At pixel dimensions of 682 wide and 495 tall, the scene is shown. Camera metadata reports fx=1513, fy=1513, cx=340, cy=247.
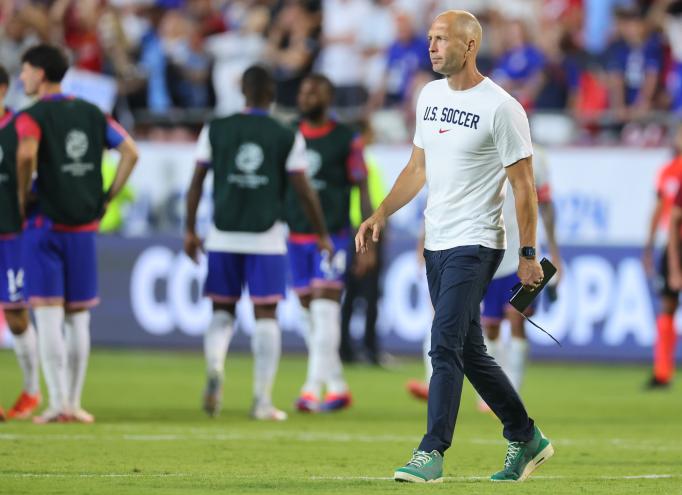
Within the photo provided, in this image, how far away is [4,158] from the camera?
11094mm

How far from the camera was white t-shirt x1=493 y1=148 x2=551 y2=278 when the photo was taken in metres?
9.84

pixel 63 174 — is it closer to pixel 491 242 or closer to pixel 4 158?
pixel 4 158

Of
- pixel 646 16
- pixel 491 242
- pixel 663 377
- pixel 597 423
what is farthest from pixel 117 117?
pixel 491 242

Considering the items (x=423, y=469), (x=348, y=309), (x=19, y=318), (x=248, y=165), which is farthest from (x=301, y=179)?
(x=348, y=309)

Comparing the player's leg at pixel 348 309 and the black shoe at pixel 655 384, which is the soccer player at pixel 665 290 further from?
the player's leg at pixel 348 309

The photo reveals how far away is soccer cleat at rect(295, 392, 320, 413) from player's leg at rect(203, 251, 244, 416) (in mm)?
1169

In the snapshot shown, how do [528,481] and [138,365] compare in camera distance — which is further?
[138,365]

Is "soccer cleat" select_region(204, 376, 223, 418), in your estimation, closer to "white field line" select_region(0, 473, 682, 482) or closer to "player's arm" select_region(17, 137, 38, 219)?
"player's arm" select_region(17, 137, 38, 219)

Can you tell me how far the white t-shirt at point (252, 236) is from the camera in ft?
37.6

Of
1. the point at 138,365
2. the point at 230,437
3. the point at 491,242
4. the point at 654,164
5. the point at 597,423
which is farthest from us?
the point at 654,164

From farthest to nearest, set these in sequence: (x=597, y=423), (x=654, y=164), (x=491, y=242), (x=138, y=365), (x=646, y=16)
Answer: (x=646, y=16), (x=654, y=164), (x=138, y=365), (x=597, y=423), (x=491, y=242)

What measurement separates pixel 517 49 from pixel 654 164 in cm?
245

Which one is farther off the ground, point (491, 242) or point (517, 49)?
point (517, 49)

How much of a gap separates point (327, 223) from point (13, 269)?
285 cm
